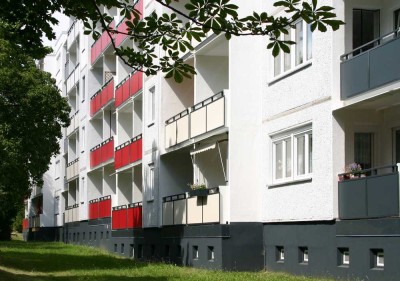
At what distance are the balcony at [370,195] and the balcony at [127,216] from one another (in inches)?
646

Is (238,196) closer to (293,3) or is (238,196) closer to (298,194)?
(298,194)

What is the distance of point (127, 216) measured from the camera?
36188mm

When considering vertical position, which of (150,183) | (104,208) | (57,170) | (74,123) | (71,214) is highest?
(74,123)

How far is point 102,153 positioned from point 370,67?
2919cm

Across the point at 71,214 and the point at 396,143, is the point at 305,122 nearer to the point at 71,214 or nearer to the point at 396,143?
the point at 396,143

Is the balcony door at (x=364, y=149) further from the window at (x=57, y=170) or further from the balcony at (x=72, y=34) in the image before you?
the window at (x=57, y=170)

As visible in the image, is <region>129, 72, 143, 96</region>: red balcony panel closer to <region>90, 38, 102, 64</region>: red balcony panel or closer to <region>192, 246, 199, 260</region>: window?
<region>192, 246, 199, 260</region>: window

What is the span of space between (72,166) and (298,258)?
38972mm

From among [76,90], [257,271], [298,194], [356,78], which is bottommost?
[257,271]

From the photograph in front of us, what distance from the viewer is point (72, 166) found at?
58.0m

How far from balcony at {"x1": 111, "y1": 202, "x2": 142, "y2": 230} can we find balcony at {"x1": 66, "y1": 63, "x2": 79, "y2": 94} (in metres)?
19.9

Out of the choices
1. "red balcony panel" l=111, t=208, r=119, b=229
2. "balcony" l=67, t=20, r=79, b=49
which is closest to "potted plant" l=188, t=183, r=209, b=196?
"red balcony panel" l=111, t=208, r=119, b=229

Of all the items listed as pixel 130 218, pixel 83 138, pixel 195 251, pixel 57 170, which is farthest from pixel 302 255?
pixel 57 170

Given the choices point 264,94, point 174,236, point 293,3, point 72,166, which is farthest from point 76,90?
point 293,3
